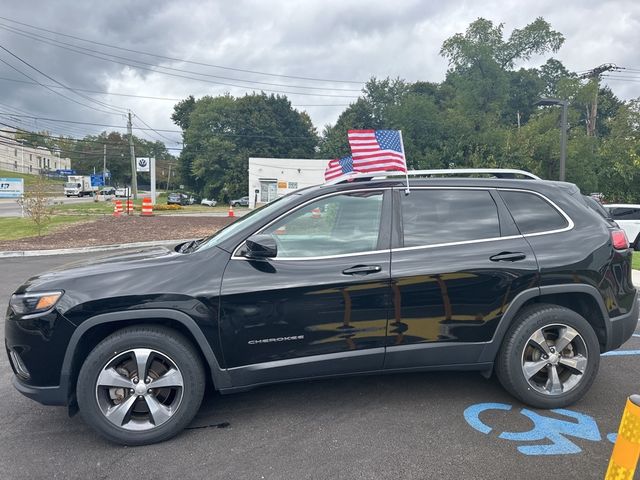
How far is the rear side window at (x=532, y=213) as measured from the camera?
11.4ft

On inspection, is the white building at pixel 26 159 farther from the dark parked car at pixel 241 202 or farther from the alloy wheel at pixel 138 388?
the alloy wheel at pixel 138 388

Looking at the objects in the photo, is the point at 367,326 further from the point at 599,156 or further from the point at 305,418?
the point at 599,156

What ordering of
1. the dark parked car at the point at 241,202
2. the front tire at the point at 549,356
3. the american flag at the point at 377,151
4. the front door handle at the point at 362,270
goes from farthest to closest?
1. the dark parked car at the point at 241,202
2. the american flag at the point at 377,151
3. the front tire at the point at 549,356
4. the front door handle at the point at 362,270

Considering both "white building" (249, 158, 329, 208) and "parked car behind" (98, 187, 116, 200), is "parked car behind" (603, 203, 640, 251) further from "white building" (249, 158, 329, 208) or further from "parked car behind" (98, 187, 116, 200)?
"parked car behind" (98, 187, 116, 200)

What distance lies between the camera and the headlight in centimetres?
286

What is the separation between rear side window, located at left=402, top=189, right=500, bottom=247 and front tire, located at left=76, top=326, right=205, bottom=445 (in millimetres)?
1822

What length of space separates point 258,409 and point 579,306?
2719 millimetres

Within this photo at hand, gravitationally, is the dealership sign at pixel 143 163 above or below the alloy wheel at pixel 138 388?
above

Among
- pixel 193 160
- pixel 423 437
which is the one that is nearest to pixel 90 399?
pixel 423 437

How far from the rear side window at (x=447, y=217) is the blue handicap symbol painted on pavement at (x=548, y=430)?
4.39ft

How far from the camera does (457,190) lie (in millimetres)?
3529

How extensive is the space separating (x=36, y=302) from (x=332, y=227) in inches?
82.4

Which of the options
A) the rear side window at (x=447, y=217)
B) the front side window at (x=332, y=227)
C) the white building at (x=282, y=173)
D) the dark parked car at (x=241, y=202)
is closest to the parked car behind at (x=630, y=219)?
the rear side window at (x=447, y=217)

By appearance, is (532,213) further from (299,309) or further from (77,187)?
(77,187)
